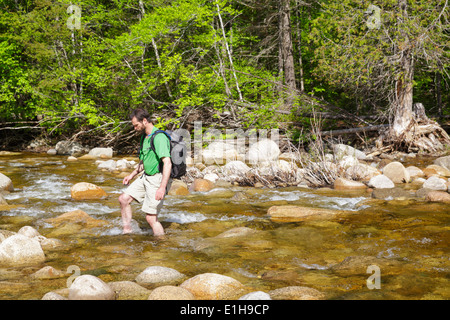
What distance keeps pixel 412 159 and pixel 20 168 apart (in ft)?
41.8

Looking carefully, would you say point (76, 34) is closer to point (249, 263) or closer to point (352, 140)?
point (352, 140)

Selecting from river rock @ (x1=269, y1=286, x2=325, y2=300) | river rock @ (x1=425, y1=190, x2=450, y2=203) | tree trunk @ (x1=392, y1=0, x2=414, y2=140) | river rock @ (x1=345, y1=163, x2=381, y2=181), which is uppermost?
tree trunk @ (x1=392, y1=0, x2=414, y2=140)

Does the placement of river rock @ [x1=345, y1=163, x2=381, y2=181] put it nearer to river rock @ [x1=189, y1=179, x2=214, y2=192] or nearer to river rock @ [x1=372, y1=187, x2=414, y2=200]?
river rock @ [x1=372, y1=187, x2=414, y2=200]

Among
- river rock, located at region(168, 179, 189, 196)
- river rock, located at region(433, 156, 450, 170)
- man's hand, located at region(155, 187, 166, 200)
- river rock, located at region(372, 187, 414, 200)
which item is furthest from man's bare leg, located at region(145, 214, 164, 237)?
river rock, located at region(433, 156, 450, 170)

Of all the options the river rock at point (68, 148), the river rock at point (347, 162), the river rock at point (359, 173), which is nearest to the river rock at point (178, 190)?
the river rock at point (347, 162)

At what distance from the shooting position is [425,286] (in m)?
3.64

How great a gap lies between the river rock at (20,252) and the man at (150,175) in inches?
48.1

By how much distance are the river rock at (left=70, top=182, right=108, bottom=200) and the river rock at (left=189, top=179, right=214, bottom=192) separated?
6.27ft

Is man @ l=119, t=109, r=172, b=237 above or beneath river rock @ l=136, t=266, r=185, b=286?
above

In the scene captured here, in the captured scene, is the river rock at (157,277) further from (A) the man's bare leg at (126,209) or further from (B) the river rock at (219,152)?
(B) the river rock at (219,152)

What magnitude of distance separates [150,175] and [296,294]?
2.61 meters

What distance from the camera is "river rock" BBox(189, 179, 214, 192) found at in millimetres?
9016

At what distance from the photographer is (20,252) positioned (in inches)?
179

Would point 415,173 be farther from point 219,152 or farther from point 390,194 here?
point 219,152
